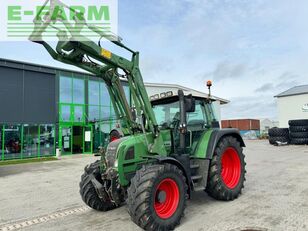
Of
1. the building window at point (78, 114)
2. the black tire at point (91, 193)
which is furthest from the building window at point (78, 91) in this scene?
the black tire at point (91, 193)

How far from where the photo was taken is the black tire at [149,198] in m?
4.19

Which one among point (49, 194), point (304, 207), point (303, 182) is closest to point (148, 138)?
point (304, 207)

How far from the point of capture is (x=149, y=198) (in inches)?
166

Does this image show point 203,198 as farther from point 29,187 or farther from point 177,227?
point 29,187

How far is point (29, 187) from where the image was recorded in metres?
8.85

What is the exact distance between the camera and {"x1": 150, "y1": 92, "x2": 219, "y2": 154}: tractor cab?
18.9 feet

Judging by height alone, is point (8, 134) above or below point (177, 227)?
above

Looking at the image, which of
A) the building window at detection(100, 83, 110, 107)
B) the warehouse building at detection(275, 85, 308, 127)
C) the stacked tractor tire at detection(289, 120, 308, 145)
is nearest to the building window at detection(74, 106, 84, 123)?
the building window at detection(100, 83, 110, 107)

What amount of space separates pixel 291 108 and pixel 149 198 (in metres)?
36.0

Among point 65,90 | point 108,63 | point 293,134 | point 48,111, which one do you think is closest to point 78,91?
point 65,90

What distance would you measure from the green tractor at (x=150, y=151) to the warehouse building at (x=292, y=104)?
32.2 m

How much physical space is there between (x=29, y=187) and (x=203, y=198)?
5633 millimetres

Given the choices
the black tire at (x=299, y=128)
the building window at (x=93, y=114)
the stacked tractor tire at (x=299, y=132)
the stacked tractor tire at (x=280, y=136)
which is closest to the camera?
the stacked tractor tire at (x=299, y=132)

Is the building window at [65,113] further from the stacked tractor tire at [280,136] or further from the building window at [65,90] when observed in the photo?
the stacked tractor tire at [280,136]
